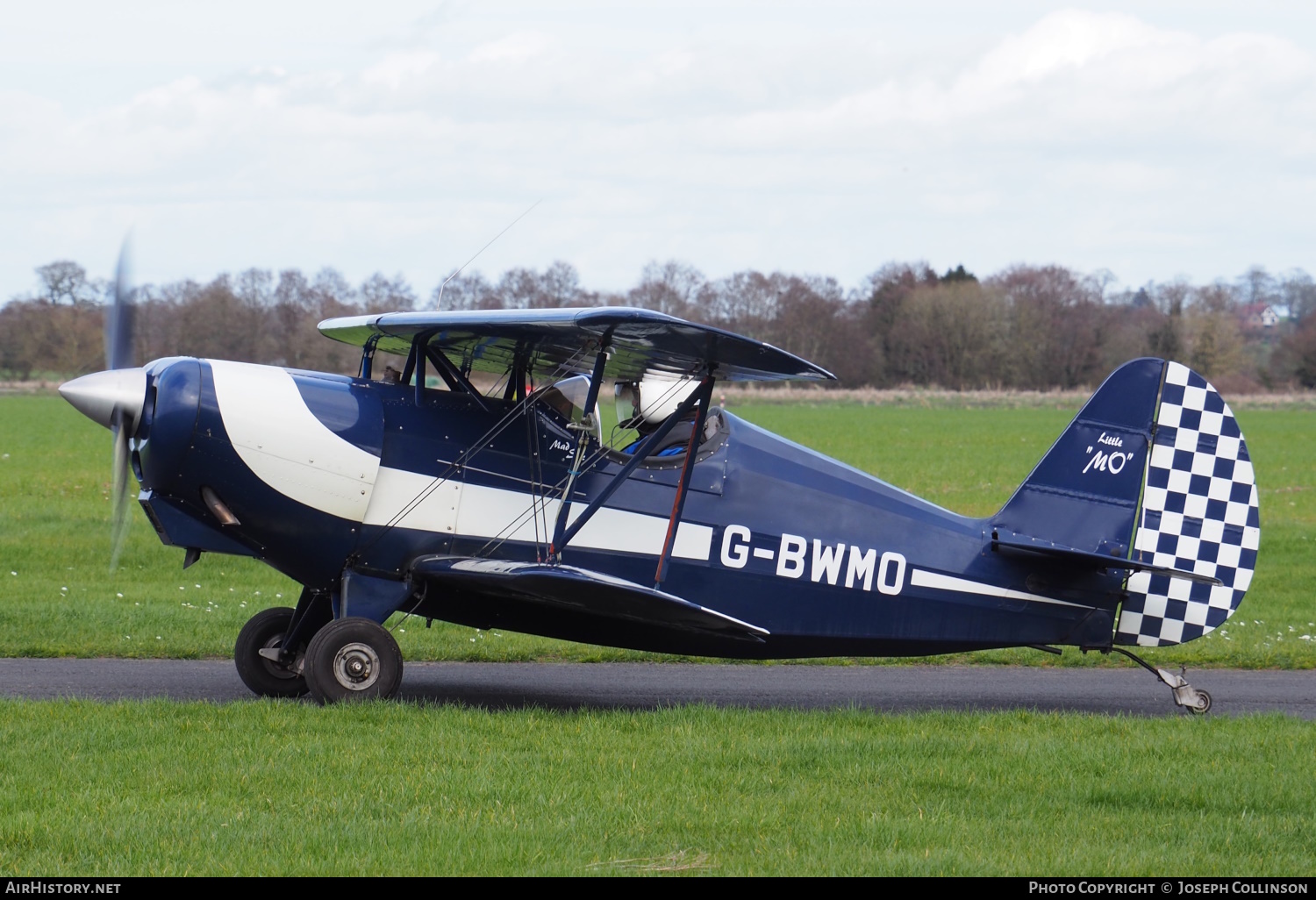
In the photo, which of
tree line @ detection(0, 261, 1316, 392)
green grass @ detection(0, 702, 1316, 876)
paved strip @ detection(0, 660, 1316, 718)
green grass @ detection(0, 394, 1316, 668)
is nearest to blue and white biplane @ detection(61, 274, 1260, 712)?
paved strip @ detection(0, 660, 1316, 718)

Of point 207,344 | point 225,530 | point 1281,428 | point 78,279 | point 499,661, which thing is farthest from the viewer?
point 1281,428

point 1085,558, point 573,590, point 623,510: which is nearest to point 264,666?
point 573,590

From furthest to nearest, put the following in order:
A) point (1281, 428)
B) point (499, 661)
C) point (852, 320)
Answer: point (852, 320) → point (1281, 428) → point (499, 661)

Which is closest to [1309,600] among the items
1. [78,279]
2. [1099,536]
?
[1099,536]

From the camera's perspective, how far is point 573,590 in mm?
7594

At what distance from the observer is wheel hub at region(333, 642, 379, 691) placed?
25.9 feet

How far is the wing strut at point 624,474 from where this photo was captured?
805cm

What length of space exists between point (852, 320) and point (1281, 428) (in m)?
40.7

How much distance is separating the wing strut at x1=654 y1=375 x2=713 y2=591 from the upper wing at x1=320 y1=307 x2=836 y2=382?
16 centimetres

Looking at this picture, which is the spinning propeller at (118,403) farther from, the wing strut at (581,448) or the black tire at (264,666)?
the wing strut at (581,448)

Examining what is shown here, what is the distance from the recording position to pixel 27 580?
13750 mm

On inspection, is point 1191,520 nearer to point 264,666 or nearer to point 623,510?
point 623,510

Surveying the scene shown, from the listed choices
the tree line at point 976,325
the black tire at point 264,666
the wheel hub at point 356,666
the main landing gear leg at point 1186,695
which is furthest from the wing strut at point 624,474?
the tree line at point 976,325
